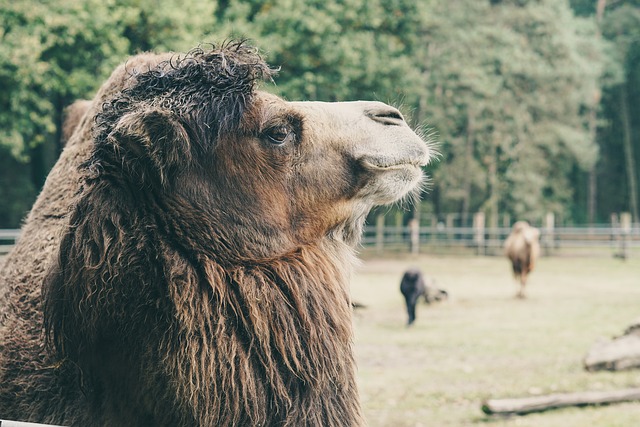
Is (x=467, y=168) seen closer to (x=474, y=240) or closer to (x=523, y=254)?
(x=474, y=240)

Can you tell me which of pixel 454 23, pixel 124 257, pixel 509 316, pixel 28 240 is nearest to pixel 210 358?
pixel 124 257

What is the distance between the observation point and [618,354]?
25.5 ft

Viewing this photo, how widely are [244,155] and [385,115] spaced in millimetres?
574

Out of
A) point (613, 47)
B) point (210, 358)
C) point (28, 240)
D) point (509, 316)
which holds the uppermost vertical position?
point (613, 47)

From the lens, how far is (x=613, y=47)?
2972 centimetres

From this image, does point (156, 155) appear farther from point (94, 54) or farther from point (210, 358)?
point (94, 54)

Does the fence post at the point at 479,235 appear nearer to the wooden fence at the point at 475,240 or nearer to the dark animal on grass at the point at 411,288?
the wooden fence at the point at 475,240

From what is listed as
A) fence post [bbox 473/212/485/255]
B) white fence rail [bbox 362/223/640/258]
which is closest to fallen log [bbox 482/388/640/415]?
white fence rail [bbox 362/223/640/258]

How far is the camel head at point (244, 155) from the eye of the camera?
215 cm

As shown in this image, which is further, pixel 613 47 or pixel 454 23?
pixel 613 47

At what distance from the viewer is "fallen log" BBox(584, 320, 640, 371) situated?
7.73 meters

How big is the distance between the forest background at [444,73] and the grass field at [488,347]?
2.76m

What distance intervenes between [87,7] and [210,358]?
48.8ft

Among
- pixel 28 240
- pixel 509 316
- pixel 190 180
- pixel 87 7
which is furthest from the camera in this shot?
pixel 87 7
